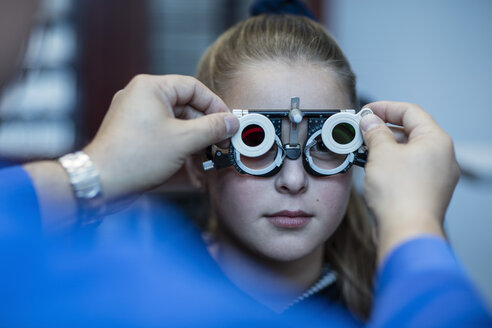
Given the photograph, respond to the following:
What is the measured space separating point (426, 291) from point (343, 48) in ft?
6.09

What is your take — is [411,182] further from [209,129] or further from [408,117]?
[209,129]

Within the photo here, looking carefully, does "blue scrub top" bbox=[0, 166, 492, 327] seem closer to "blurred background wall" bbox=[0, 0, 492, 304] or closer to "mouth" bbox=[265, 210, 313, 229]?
"mouth" bbox=[265, 210, 313, 229]

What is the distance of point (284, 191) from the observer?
2.55 ft

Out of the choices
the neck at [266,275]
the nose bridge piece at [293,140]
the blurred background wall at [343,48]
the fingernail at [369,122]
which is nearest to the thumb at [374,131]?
the fingernail at [369,122]

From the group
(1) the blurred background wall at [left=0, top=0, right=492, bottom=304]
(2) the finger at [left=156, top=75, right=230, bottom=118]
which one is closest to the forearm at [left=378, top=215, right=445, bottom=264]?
(2) the finger at [left=156, top=75, right=230, bottom=118]

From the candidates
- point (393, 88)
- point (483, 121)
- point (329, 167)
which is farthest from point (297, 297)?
point (483, 121)

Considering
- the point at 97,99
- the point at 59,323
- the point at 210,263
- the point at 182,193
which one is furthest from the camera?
the point at 97,99

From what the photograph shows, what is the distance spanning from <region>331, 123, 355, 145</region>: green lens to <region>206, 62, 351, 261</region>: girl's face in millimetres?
53

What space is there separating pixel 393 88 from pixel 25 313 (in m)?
1.99

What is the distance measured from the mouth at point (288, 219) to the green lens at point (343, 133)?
5.5 inches

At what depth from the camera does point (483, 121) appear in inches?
85.0

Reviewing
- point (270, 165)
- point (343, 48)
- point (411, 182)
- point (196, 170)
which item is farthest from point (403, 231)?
point (343, 48)

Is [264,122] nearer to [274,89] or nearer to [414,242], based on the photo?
[274,89]

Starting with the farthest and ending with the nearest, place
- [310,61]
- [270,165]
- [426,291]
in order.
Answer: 1. [310,61]
2. [270,165]
3. [426,291]
